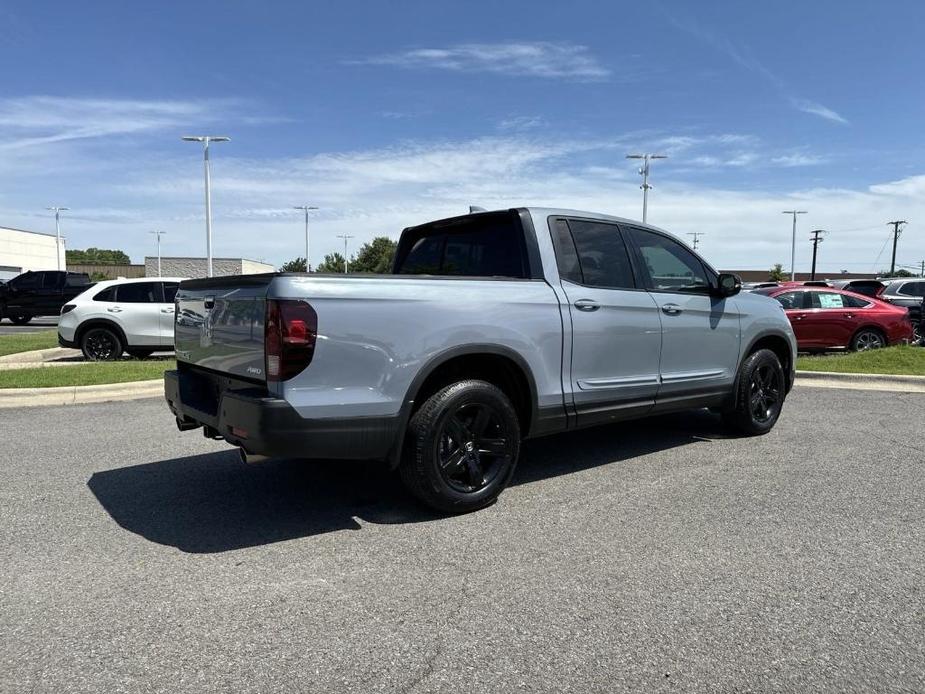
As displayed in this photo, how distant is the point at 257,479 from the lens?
4.93 meters

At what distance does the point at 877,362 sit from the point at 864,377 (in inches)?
51.9

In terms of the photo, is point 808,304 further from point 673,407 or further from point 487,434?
point 487,434

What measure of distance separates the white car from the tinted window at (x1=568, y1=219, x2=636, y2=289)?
8.89 meters

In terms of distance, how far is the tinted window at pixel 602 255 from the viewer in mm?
4836

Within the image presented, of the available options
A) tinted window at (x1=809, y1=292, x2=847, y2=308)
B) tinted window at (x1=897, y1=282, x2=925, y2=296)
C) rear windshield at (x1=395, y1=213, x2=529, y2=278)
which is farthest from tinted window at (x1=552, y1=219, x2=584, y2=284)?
tinted window at (x1=897, y1=282, x2=925, y2=296)

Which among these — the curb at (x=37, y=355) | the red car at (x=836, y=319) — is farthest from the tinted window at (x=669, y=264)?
the curb at (x=37, y=355)

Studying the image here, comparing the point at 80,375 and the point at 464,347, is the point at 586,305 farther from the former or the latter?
the point at 80,375

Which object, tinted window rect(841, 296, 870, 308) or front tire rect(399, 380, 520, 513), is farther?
tinted window rect(841, 296, 870, 308)

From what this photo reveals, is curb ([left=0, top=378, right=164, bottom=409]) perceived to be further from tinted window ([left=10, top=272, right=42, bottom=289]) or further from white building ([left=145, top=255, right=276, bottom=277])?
white building ([left=145, top=255, right=276, bottom=277])

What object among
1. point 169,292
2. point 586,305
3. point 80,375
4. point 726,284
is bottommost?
point 80,375

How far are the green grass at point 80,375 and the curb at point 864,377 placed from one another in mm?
9105

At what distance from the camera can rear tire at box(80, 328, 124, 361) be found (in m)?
11.8

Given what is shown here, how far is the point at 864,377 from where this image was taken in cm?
948

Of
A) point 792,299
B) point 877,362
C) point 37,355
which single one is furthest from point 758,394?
point 37,355
